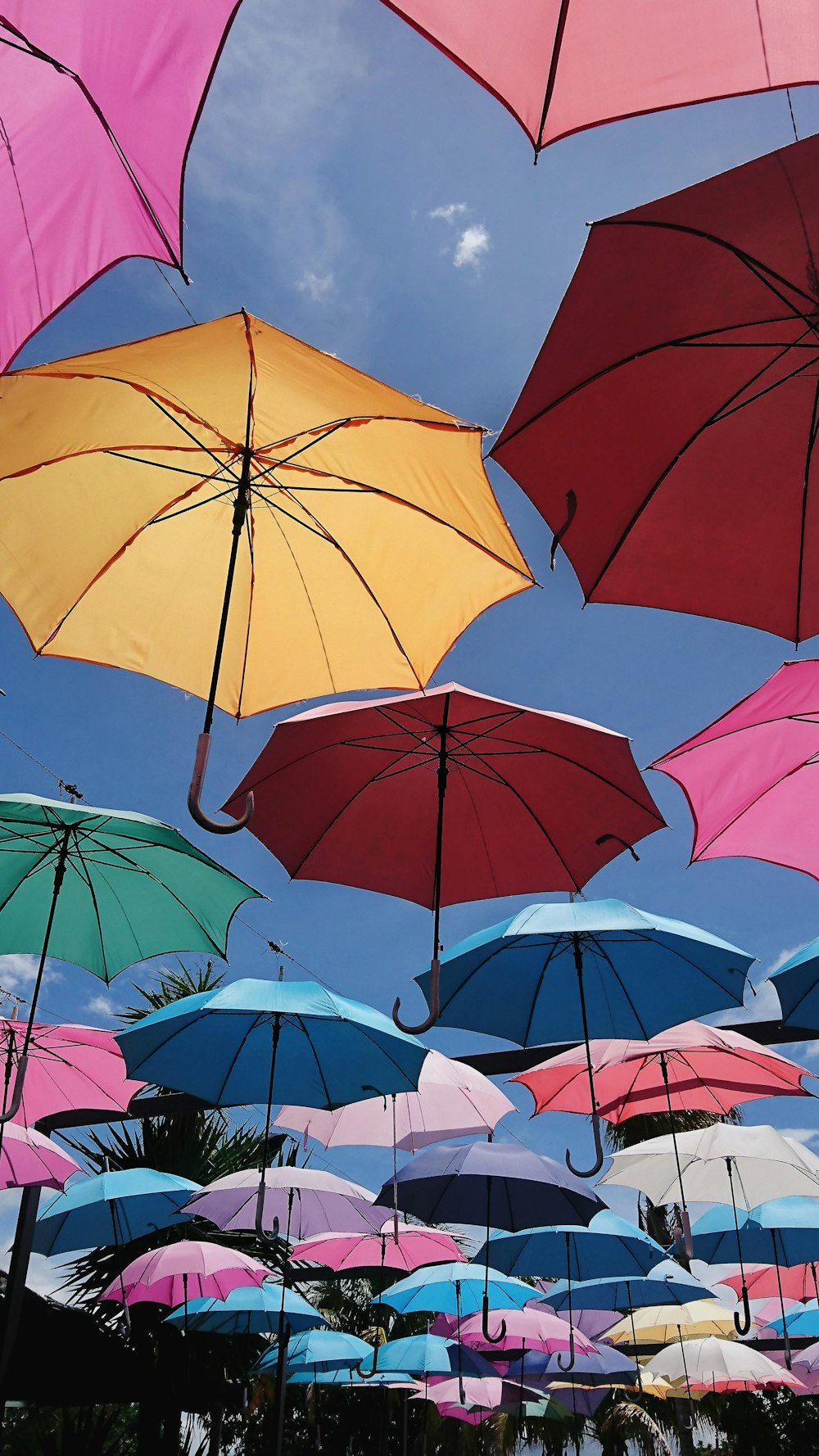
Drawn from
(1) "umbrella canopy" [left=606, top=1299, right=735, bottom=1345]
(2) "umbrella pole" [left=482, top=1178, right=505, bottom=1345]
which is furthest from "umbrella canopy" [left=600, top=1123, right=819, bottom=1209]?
(1) "umbrella canopy" [left=606, top=1299, right=735, bottom=1345]

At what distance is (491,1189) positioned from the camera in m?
7.66

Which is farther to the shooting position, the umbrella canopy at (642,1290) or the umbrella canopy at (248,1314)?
the umbrella canopy at (248,1314)

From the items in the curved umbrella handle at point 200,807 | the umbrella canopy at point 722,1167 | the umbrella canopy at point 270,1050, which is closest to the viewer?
the curved umbrella handle at point 200,807

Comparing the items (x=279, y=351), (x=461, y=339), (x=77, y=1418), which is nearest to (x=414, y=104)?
(x=461, y=339)

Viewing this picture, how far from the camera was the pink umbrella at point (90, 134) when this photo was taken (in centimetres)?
233

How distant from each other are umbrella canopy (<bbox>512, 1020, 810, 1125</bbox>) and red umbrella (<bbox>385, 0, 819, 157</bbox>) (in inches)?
207

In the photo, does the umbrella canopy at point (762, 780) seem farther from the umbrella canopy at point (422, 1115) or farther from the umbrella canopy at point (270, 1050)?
the umbrella canopy at point (422, 1115)

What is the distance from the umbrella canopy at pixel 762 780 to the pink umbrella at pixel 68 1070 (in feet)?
15.2

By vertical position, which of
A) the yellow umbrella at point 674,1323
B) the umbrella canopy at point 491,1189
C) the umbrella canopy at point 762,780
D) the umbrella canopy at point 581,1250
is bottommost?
the yellow umbrella at point 674,1323

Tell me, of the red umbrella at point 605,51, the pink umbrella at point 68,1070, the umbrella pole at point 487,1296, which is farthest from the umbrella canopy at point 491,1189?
the red umbrella at point 605,51

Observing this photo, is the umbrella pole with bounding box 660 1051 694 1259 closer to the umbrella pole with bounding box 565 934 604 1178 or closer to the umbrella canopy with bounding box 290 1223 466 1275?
the umbrella pole with bounding box 565 934 604 1178

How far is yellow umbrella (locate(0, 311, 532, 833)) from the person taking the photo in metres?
3.21

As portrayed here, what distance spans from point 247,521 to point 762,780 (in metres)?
2.95

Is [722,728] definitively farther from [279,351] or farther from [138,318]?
[138,318]
